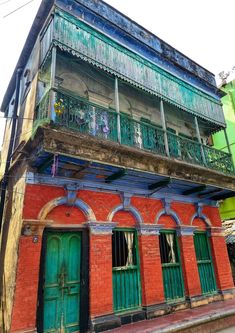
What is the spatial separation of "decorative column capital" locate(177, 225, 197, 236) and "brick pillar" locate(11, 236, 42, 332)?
16.3 ft

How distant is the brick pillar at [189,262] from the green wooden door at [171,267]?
0.17 m

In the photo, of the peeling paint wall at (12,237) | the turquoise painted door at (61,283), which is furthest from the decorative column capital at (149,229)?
the peeling paint wall at (12,237)

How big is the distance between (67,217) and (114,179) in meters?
1.67

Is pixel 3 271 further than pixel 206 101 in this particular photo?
No

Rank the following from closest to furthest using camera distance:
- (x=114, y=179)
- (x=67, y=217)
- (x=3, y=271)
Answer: (x=3, y=271) < (x=67, y=217) < (x=114, y=179)

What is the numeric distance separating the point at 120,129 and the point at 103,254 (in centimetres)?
348

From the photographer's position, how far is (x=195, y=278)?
8258mm

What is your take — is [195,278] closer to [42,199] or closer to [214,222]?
[214,222]

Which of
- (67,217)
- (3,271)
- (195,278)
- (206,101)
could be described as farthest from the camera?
(206,101)

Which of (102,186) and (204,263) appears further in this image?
(204,263)

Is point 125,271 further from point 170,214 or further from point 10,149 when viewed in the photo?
point 10,149

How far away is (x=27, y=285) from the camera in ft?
16.8

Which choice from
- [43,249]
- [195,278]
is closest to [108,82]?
[43,249]

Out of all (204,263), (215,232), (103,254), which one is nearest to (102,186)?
(103,254)
